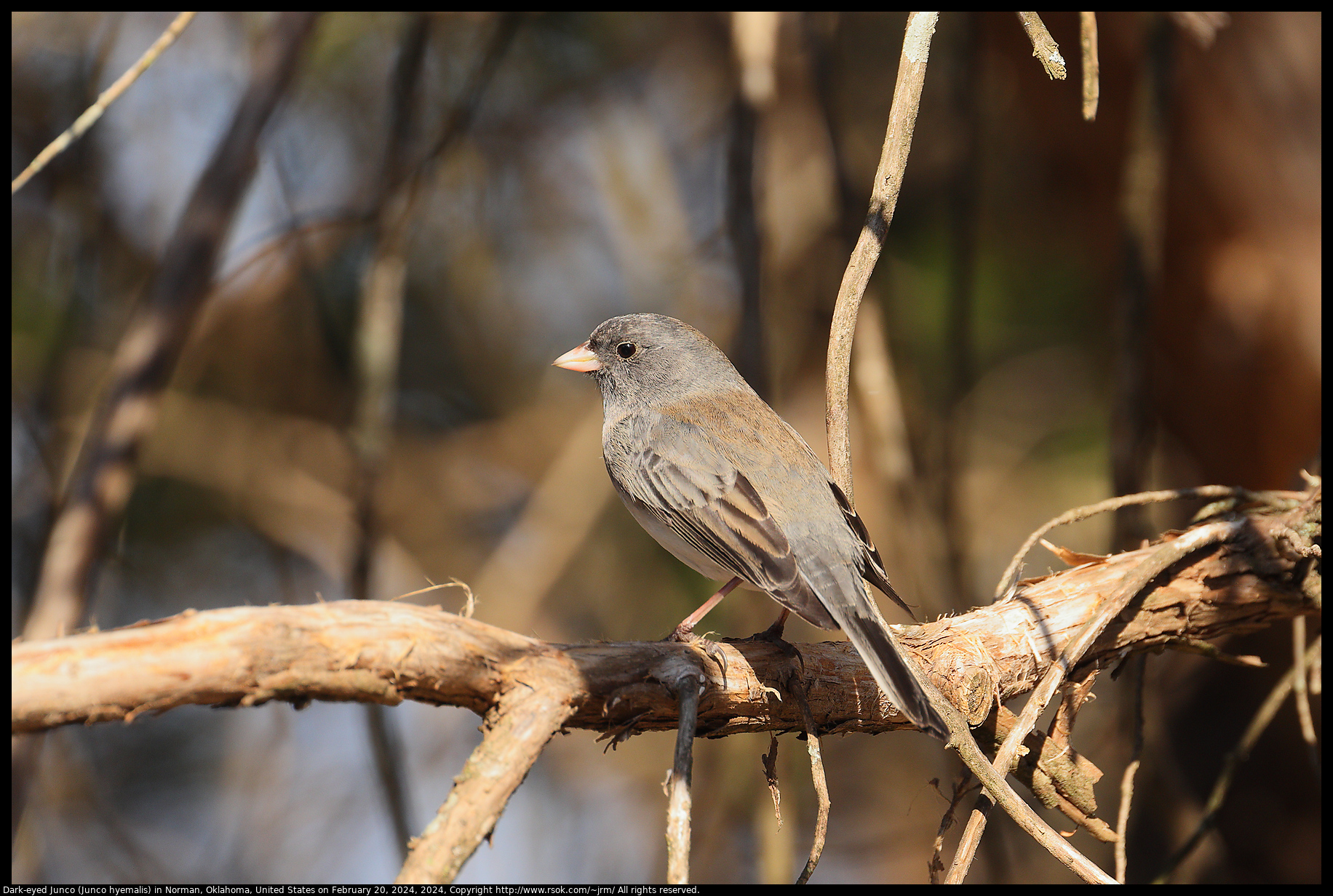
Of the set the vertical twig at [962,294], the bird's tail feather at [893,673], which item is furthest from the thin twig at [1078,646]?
the vertical twig at [962,294]

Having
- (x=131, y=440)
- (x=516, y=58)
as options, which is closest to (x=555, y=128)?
(x=516, y=58)

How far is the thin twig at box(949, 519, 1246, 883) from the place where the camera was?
1843mm

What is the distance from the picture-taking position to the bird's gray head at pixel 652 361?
332cm

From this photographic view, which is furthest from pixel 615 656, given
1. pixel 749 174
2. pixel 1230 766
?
pixel 749 174

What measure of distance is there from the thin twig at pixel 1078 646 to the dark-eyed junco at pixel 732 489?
0.18 meters

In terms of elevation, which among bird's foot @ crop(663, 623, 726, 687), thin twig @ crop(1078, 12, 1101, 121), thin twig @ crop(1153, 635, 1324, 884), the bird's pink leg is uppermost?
thin twig @ crop(1078, 12, 1101, 121)

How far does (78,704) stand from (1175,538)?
89.6 inches

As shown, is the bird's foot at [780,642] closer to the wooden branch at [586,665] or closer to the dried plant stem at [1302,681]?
the wooden branch at [586,665]

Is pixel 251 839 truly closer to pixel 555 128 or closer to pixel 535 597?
pixel 535 597

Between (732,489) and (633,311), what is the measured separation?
3.09 m

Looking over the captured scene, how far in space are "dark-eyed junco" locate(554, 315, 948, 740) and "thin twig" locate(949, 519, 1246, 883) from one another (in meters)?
0.18

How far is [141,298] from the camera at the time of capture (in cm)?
298

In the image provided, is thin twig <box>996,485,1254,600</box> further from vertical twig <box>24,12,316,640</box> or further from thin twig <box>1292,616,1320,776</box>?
vertical twig <box>24,12,316,640</box>

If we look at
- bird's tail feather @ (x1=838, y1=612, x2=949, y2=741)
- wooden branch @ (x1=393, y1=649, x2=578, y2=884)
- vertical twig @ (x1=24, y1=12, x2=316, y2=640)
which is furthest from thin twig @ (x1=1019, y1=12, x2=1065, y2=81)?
vertical twig @ (x1=24, y1=12, x2=316, y2=640)
